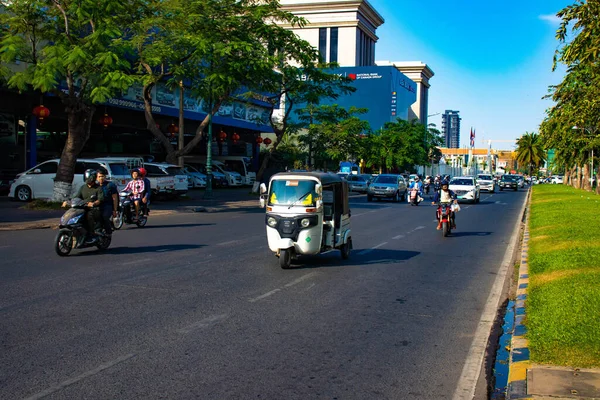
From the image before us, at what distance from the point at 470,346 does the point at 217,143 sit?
50.9 m

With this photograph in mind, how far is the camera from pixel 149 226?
19.4m

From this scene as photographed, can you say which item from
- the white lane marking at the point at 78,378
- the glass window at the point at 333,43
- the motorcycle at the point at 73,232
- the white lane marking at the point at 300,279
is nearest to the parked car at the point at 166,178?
the motorcycle at the point at 73,232

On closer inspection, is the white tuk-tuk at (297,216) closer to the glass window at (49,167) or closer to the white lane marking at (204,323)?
the white lane marking at (204,323)

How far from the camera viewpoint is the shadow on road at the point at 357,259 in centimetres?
1223

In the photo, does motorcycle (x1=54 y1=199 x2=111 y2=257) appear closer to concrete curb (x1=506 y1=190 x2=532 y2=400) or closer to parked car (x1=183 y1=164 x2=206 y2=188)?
concrete curb (x1=506 y1=190 x2=532 y2=400)

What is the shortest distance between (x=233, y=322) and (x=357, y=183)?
44568mm

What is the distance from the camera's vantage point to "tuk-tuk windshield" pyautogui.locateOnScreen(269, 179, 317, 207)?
11297 mm

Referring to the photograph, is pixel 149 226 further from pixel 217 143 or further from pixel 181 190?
pixel 217 143

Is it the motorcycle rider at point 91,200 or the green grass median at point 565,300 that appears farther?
the motorcycle rider at point 91,200

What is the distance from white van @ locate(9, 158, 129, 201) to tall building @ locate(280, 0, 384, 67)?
9407cm

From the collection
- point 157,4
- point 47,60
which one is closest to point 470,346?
point 47,60

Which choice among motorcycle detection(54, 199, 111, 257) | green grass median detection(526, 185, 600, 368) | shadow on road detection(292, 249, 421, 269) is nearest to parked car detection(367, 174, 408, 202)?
green grass median detection(526, 185, 600, 368)

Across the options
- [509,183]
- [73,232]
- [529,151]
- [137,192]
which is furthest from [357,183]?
[529,151]

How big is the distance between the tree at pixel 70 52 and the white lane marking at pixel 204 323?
49.0 ft
